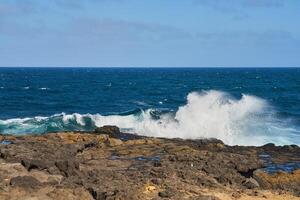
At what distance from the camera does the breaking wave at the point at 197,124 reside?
124 feet

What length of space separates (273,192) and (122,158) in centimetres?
727

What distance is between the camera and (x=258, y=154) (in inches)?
1038

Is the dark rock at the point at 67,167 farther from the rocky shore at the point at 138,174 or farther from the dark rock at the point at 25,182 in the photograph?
the dark rock at the point at 25,182

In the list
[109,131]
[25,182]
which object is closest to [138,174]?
[25,182]

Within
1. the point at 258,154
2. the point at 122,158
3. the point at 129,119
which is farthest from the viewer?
the point at 129,119

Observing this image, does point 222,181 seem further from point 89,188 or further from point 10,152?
point 10,152

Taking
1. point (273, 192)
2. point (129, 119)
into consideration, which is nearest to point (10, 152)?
point (273, 192)

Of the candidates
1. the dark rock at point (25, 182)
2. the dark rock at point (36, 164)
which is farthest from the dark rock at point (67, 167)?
the dark rock at point (25, 182)

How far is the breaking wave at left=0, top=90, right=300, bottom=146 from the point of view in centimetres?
3783

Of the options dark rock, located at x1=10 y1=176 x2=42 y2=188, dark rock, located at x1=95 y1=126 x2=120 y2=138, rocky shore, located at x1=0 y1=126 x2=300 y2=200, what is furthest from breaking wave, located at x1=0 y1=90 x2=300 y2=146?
dark rock, located at x1=10 y1=176 x2=42 y2=188

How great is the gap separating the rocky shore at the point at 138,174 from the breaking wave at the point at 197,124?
39.8 feet

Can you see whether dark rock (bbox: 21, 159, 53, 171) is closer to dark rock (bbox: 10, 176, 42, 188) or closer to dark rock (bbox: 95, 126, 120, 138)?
dark rock (bbox: 10, 176, 42, 188)

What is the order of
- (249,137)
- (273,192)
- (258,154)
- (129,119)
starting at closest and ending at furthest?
(273,192) → (258,154) → (249,137) → (129,119)

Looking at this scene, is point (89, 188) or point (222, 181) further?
point (222, 181)
